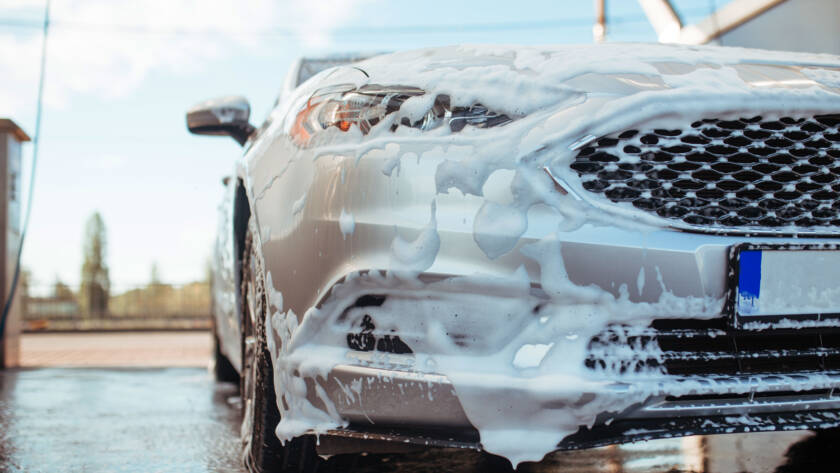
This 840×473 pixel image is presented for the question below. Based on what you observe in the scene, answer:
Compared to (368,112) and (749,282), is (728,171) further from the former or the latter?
(368,112)

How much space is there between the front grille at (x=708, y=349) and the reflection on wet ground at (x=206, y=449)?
2.86 feet

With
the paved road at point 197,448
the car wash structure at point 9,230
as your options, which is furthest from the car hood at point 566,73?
the car wash structure at point 9,230

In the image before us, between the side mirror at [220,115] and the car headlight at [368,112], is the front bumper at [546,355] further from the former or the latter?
the side mirror at [220,115]

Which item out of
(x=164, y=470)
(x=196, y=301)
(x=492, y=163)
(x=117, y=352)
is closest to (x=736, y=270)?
(x=492, y=163)

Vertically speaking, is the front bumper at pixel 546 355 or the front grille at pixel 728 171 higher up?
the front grille at pixel 728 171

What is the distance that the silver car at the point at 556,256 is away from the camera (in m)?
1.59

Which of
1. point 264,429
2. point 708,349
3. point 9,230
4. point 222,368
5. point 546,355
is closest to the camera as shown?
point 546,355

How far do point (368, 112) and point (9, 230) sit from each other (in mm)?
5706

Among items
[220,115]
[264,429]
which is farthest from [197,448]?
Answer: [220,115]

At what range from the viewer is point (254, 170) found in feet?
7.07

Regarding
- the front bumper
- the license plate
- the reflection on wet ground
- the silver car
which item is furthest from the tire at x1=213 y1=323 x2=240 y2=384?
the license plate

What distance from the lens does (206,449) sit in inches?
112

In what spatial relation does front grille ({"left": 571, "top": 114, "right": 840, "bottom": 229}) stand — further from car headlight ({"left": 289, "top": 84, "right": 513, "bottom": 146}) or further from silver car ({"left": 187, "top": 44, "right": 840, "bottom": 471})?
car headlight ({"left": 289, "top": 84, "right": 513, "bottom": 146})

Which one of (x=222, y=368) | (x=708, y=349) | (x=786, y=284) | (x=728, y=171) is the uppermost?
(x=728, y=171)
